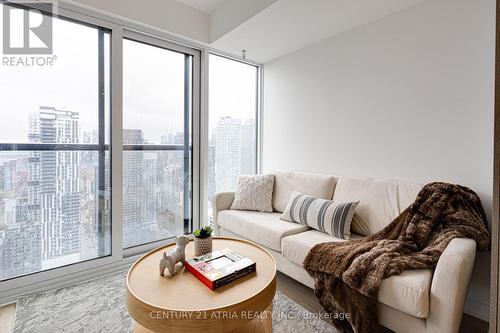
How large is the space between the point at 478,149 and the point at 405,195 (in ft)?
1.85

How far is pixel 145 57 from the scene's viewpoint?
8.80ft

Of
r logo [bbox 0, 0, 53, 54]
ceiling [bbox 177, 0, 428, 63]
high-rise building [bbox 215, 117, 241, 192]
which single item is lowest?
high-rise building [bbox 215, 117, 241, 192]

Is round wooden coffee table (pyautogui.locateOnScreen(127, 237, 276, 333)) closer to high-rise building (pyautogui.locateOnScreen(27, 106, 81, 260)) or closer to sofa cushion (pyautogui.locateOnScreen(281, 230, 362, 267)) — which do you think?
sofa cushion (pyautogui.locateOnScreen(281, 230, 362, 267))

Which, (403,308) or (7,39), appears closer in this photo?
(403,308)

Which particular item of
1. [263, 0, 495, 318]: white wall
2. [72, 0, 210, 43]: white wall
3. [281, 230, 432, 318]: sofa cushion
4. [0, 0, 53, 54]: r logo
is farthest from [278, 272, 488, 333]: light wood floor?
[0, 0, 53, 54]: r logo

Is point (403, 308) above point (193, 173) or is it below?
below

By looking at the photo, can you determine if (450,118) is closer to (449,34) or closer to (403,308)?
(449,34)

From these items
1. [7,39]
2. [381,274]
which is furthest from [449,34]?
[7,39]

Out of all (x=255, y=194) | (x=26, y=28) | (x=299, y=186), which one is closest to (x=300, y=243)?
(x=299, y=186)

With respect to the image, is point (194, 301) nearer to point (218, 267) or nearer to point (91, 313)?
point (218, 267)

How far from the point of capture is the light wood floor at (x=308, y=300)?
5.51 feet

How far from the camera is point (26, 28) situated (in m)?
2.05

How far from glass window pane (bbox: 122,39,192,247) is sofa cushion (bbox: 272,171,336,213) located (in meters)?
1.06

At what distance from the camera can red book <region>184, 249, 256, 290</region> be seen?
4.22ft
